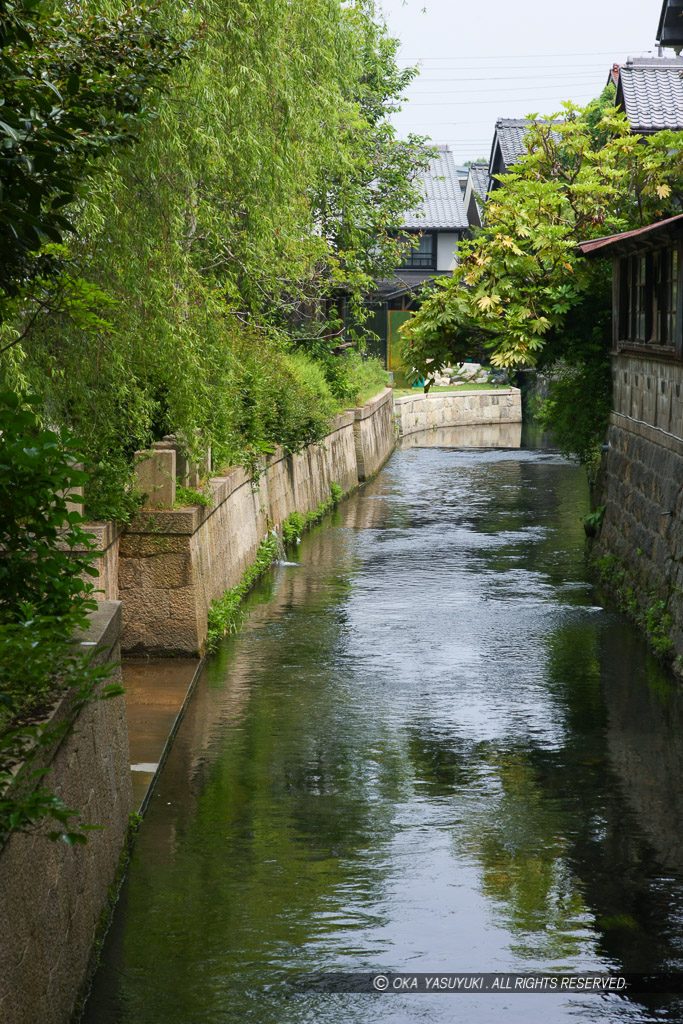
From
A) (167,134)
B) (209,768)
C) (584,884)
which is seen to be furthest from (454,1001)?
(167,134)

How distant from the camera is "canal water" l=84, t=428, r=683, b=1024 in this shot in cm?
574

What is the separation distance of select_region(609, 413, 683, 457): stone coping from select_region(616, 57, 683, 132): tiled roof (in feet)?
33.6

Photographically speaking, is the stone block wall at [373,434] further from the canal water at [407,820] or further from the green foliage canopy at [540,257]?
the canal water at [407,820]

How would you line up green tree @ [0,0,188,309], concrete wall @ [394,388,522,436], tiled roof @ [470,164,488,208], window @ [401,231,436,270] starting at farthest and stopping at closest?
tiled roof @ [470,164,488,208], window @ [401,231,436,270], concrete wall @ [394,388,522,436], green tree @ [0,0,188,309]

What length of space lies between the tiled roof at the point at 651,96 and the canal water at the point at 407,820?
539 inches

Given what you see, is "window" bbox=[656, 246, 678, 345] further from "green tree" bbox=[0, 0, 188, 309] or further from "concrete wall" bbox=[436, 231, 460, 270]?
"concrete wall" bbox=[436, 231, 460, 270]

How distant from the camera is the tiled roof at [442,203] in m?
49.7

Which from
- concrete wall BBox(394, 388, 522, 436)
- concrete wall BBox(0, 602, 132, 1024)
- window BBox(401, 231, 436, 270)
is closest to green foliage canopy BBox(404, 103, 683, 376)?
concrete wall BBox(0, 602, 132, 1024)

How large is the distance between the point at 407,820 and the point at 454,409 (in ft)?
118

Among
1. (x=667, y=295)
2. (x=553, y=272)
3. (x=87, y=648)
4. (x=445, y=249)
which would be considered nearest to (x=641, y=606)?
(x=667, y=295)

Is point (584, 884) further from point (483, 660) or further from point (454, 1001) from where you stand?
point (483, 660)

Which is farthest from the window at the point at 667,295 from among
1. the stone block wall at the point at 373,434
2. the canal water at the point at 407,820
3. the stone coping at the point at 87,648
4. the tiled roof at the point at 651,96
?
the stone block wall at the point at 373,434

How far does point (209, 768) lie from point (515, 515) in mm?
14466

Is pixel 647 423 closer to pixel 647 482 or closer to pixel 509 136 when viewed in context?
A: pixel 647 482
